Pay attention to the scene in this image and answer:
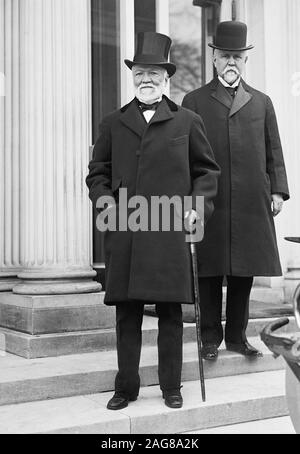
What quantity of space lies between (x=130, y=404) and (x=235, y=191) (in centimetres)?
154

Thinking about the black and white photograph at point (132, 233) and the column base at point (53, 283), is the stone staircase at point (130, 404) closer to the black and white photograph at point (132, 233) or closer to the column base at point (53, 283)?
the black and white photograph at point (132, 233)

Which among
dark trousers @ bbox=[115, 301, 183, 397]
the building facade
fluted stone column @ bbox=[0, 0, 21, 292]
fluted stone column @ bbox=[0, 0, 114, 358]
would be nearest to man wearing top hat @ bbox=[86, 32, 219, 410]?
dark trousers @ bbox=[115, 301, 183, 397]

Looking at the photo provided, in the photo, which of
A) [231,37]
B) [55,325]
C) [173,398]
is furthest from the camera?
[55,325]

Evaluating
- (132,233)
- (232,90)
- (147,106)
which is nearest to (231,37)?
(232,90)

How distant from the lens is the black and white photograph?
3.84m

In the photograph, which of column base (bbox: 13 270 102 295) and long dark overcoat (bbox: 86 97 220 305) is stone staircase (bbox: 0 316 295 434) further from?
long dark overcoat (bbox: 86 97 220 305)

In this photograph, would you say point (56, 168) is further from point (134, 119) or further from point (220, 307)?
point (220, 307)

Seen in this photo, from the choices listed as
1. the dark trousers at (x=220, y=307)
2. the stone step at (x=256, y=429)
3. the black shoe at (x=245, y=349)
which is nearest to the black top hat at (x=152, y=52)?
the dark trousers at (x=220, y=307)

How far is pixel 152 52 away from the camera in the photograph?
3936mm

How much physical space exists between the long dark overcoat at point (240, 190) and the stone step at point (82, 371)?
664 mm

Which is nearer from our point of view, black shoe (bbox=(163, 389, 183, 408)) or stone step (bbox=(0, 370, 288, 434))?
stone step (bbox=(0, 370, 288, 434))

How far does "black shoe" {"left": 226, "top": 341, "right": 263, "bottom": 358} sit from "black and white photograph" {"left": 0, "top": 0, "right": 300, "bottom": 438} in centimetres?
3
